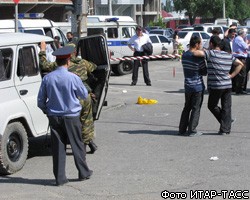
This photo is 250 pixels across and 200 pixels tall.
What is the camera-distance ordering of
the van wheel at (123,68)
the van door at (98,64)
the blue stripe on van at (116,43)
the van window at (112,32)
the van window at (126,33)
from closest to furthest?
the van door at (98,64), the van wheel at (123,68), the blue stripe on van at (116,43), the van window at (112,32), the van window at (126,33)

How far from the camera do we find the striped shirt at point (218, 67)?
33.6ft

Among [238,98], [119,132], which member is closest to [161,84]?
[238,98]

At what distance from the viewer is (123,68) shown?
2320cm

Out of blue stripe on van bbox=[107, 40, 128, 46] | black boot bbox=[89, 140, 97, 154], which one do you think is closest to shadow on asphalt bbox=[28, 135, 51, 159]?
black boot bbox=[89, 140, 97, 154]

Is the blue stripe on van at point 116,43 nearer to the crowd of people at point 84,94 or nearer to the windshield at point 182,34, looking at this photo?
the crowd of people at point 84,94

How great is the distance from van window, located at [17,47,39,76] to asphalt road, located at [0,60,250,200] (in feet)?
4.41

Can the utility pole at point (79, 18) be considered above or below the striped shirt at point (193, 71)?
above

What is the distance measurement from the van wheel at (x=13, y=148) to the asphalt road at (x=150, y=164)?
0.42ft

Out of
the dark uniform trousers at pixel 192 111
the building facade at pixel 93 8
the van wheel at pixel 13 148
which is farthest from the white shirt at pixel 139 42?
the van wheel at pixel 13 148

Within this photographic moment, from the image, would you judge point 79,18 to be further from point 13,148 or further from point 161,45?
point 161,45

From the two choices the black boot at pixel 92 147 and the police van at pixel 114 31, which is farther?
the police van at pixel 114 31

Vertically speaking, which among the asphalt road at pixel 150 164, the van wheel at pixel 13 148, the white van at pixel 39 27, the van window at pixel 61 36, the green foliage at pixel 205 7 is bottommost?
the green foliage at pixel 205 7

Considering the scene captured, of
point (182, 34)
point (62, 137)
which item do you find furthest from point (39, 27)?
point (182, 34)

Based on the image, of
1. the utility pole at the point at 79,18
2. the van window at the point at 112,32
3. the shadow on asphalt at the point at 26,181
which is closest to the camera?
the shadow on asphalt at the point at 26,181
